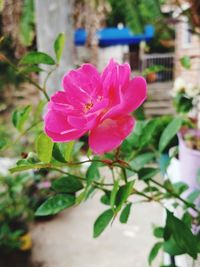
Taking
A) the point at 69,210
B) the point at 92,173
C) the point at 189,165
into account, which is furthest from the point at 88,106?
the point at 69,210

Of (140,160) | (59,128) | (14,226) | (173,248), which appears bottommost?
(14,226)

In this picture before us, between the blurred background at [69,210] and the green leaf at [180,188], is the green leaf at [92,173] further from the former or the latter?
the blurred background at [69,210]

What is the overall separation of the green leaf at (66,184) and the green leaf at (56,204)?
0.01m

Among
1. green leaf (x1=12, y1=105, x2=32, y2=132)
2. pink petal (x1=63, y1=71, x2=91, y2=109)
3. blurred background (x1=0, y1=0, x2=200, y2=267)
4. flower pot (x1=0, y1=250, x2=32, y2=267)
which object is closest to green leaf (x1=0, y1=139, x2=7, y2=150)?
green leaf (x1=12, y1=105, x2=32, y2=132)

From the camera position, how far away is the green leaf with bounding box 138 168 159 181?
1.45ft

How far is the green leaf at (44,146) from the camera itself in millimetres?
291

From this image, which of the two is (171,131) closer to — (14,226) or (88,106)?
(88,106)

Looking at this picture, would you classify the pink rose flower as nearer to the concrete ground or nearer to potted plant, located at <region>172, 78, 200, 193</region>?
potted plant, located at <region>172, 78, 200, 193</region>

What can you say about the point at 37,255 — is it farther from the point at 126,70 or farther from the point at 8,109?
the point at 8,109

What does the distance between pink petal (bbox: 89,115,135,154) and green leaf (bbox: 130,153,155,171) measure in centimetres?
27

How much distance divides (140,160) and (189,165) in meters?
0.13

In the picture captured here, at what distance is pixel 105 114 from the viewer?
25 centimetres

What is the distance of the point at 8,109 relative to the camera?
18.5ft

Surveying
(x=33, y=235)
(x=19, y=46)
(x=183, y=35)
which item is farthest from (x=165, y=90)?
(x=33, y=235)
